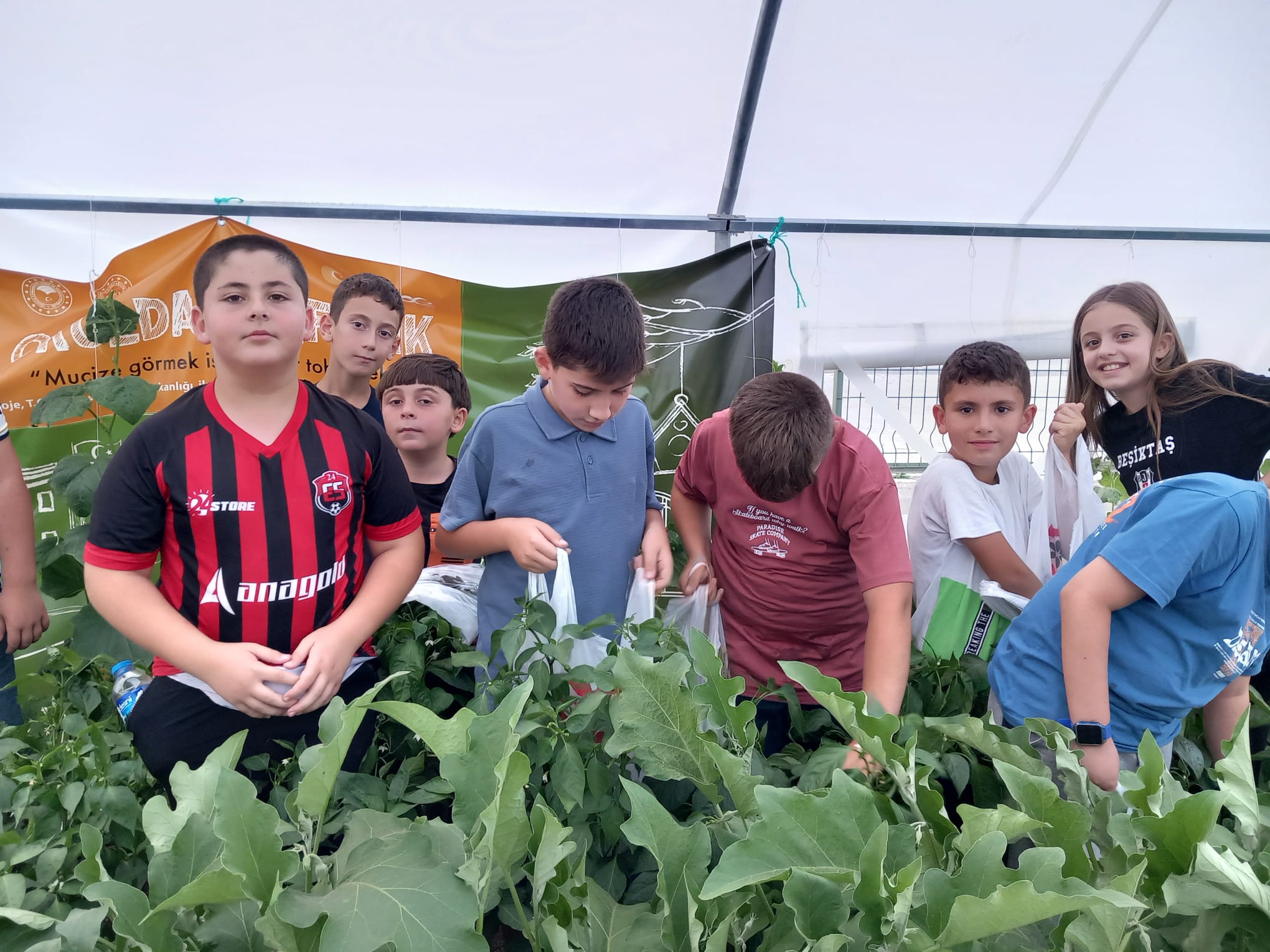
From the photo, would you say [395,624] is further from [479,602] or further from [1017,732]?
[1017,732]

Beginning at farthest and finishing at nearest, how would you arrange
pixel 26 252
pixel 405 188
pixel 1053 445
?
pixel 405 188
pixel 26 252
pixel 1053 445

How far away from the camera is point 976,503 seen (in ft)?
5.86

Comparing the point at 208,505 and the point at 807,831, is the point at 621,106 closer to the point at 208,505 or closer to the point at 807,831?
the point at 208,505

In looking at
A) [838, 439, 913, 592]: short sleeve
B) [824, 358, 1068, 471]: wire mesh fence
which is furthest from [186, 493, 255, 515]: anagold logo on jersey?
[824, 358, 1068, 471]: wire mesh fence

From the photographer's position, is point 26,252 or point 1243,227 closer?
point 26,252

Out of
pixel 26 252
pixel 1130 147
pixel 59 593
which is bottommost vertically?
pixel 59 593

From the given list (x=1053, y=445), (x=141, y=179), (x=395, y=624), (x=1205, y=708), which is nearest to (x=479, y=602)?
(x=395, y=624)

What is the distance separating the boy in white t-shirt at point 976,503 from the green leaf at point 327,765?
1349mm

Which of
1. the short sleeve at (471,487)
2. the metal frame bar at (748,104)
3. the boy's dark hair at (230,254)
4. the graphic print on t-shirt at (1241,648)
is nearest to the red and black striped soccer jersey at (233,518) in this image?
the boy's dark hair at (230,254)

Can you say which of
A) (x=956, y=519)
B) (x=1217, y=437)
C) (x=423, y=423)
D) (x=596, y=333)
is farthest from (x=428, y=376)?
(x=1217, y=437)

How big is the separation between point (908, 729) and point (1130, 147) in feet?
10.5

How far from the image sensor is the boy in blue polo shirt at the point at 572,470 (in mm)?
1367

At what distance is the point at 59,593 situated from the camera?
1.77 meters

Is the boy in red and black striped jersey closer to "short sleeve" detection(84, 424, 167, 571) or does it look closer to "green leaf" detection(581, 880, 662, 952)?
"short sleeve" detection(84, 424, 167, 571)
